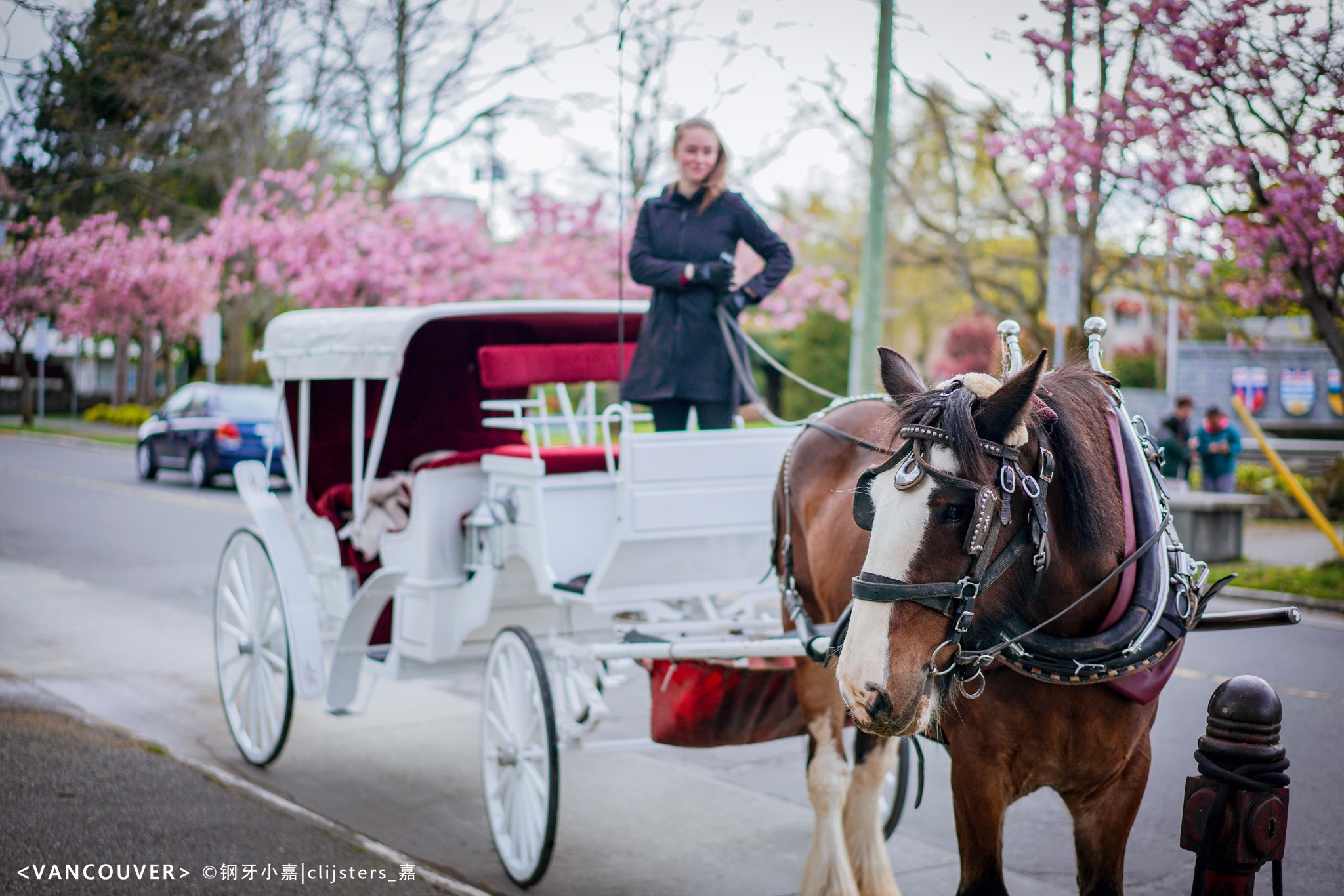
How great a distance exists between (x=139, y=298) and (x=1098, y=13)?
13.7 metres

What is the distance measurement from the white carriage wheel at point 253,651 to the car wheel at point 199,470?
42.8 ft

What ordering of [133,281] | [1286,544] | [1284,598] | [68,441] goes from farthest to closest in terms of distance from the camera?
[68,441]
[133,281]
[1286,544]
[1284,598]

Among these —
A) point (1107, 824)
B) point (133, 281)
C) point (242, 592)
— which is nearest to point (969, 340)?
point (133, 281)

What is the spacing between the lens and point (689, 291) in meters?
4.64

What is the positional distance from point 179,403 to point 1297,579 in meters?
16.2

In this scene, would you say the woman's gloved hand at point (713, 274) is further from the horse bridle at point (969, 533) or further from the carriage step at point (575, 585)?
the horse bridle at point (969, 533)

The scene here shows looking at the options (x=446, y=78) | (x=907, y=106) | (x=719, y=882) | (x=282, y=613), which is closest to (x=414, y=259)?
(x=446, y=78)

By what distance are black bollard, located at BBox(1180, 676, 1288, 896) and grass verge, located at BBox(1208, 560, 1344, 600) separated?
787 cm

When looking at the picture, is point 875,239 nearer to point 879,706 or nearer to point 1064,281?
point 1064,281

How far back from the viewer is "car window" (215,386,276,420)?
18328 mm

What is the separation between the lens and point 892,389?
2502 millimetres

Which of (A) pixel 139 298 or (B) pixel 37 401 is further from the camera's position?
(B) pixel 37 401

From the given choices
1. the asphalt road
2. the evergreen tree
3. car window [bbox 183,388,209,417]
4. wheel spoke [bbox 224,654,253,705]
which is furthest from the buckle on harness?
car window [bbox 183,388,209,417]

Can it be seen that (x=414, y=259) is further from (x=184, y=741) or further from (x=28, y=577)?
(x=184, y=741)
